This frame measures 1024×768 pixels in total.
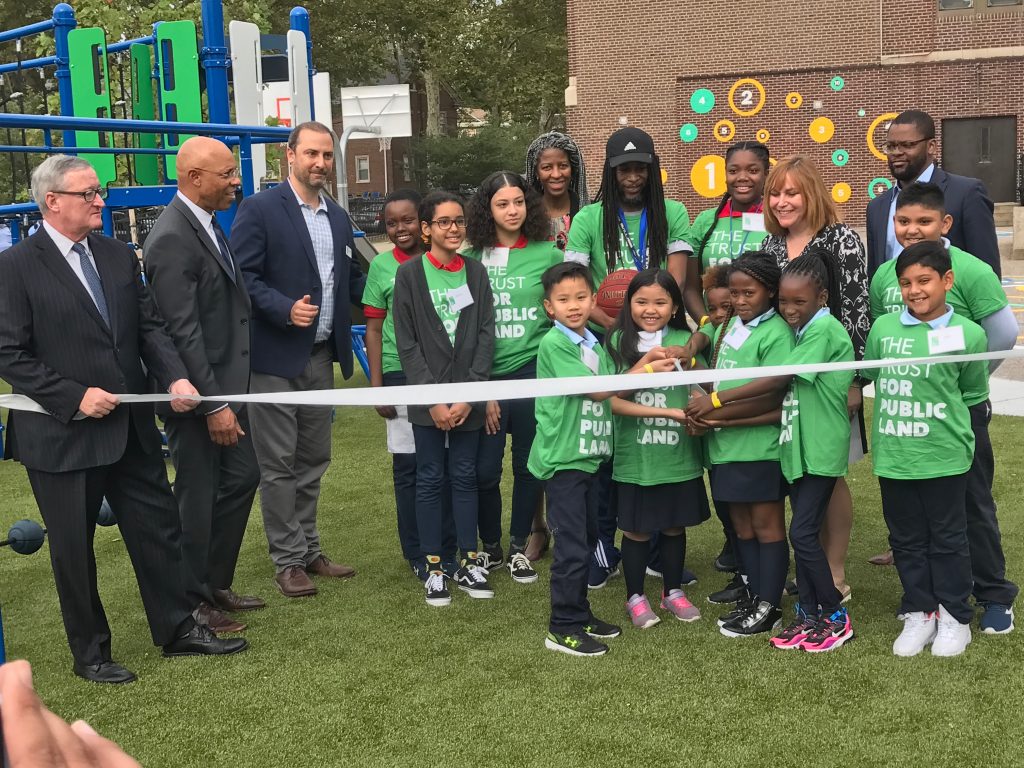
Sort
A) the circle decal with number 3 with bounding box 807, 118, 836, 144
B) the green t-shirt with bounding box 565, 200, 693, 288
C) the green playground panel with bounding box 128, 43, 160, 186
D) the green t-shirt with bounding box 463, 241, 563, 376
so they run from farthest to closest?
1. the circle decal with number 3 with bounding box 807, 118, 836, 144
2. the green playground panel with bounding box 128, 43, 160, 186
3. the green t-shirt with bounding box 463, 241, 563, 376
4. the green t-shirt with bounding box 565, 200, 693, 288

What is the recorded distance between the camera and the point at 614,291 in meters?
4.98

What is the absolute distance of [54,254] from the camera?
158 inches

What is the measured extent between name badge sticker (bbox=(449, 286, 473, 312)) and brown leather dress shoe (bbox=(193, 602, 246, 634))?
1.69 metres

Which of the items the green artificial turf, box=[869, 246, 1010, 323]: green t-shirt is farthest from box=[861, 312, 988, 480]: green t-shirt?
the green artificial turf

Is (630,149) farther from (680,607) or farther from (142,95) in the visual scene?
(142,95)

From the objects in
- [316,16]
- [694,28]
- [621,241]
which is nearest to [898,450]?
[621,241]

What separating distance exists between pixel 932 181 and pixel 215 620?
3490 millimetres

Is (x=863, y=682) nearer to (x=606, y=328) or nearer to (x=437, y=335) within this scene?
(x=606, y=328)

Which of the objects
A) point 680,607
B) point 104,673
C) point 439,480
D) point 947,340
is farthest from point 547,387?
point 104,673

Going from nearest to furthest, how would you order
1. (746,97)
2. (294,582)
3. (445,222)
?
(445,222)
(294,582)
(746,97)

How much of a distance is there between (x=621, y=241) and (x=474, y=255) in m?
0.70

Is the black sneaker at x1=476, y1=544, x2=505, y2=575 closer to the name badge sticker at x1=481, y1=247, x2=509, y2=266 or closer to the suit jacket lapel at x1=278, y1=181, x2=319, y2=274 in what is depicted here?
the name badge sticker at x1=481, y1=247, x2=509, y2=266

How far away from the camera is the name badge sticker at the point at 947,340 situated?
3998 millimetres

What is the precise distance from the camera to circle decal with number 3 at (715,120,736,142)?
2906 cm
